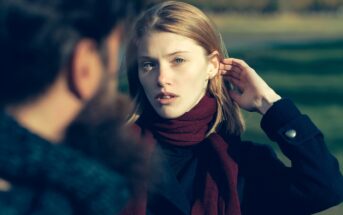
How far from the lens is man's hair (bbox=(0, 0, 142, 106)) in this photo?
4.56 feet

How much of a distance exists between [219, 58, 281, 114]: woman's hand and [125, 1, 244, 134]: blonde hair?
0.10 feet

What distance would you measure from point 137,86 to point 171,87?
218 millimetres

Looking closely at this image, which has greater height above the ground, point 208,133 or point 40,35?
point 40,35

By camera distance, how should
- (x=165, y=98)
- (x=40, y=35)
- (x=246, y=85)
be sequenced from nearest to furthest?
(x=40, y=35), (x=165, y=98), (x=246, y=85)

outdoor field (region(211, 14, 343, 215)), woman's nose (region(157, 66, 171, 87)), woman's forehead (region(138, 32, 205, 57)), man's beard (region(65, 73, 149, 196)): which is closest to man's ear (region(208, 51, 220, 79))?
woman's forehead (region(138, 32, 205, 57))

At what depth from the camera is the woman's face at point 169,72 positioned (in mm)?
2725

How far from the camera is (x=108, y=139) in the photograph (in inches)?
58.3

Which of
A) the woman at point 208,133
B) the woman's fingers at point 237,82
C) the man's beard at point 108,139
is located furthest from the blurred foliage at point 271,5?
the man's beard at point 108,139

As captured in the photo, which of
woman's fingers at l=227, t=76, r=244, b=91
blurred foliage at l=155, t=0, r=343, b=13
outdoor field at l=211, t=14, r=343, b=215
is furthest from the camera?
blurred foliage at l=155, t=0, r=343, b=13

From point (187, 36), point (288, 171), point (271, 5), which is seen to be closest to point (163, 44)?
point (187, 36)

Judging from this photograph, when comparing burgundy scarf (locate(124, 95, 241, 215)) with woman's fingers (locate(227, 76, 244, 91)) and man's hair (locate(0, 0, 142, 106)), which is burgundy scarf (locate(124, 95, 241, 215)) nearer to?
woman's fingers (locate(227, 76, 244, 91))

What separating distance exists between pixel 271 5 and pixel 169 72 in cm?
4024

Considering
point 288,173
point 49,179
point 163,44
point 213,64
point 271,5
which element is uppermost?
point 49,179

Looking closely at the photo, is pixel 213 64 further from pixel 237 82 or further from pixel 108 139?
pixel 108 139
